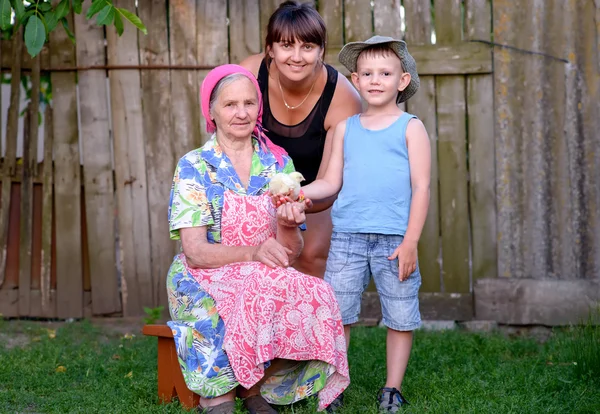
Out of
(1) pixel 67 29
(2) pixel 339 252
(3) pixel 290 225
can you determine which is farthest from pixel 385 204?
(1) pixel 67 29

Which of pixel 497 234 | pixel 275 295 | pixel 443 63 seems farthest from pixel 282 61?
pixel 497 234

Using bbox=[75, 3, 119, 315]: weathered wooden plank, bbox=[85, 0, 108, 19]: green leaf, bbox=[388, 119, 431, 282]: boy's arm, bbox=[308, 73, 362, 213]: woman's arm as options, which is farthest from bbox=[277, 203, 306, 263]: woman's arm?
bbox=[75, 3, 119, 315]: weathered wooden plank

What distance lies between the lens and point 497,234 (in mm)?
5250

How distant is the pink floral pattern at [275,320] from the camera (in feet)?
10.6

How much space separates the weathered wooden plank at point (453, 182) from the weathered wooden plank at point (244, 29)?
112 centimetres

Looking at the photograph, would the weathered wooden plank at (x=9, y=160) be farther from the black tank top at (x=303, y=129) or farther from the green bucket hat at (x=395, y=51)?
the green bucket hat at (x=395, y=51)

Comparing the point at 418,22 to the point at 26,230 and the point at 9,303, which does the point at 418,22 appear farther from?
the point at 9,303

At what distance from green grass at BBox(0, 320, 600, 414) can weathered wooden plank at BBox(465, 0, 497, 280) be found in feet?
1.73

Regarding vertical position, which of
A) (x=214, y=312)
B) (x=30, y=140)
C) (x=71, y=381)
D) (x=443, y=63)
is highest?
(x=443, y=63)

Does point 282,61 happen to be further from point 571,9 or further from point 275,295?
point 571,9

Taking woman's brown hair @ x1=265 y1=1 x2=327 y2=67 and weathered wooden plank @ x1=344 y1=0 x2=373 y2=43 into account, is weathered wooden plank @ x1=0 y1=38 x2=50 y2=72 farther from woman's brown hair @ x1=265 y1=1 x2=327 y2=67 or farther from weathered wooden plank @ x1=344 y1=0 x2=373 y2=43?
woman's brown hair @ x1=265 y1=1 x2=327 y2=67

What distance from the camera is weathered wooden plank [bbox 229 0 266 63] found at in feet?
17.4

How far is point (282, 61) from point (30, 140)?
7.59ft

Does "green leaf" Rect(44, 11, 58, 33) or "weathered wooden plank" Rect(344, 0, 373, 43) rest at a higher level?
"weathered wooden plank" Rect(344, 0, 373, 43)
